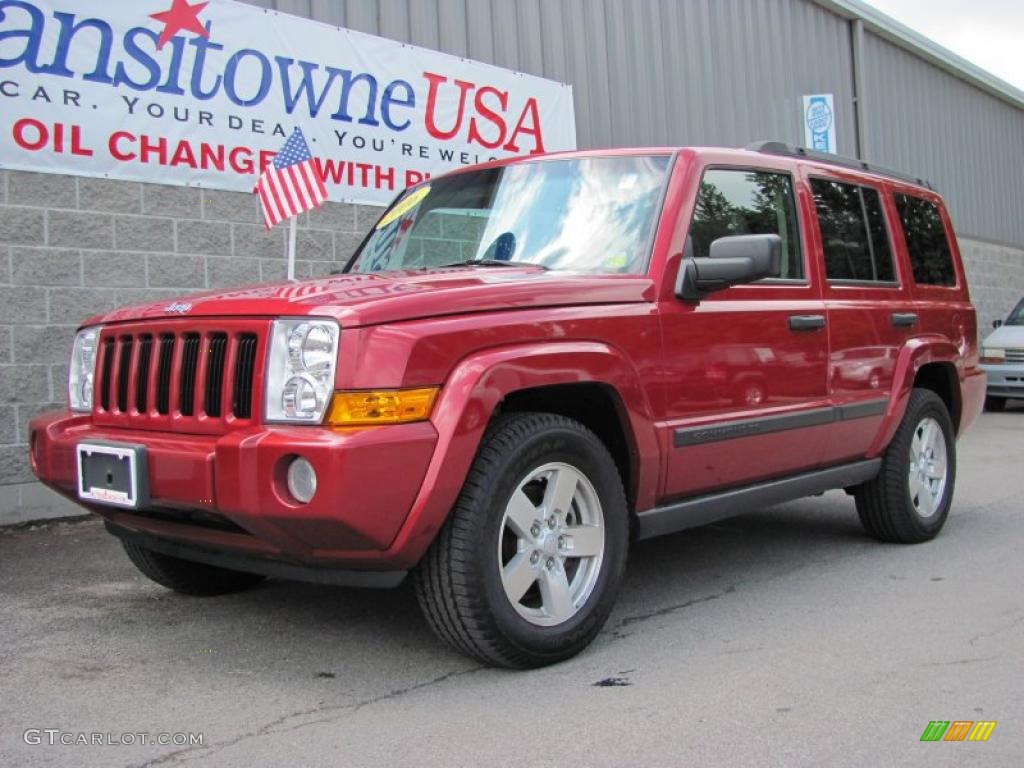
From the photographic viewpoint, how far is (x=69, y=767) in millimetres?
2818

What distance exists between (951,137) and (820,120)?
5.60 m

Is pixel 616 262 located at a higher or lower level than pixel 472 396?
higher

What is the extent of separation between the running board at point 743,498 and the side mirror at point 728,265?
2.74 feet

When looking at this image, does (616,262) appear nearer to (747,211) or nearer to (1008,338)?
(747,211)

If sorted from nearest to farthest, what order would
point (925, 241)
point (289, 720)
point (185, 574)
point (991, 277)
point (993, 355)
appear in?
point (289, 720)
point (185, 574)
point (925, 241)
point (993, 355)
point (991, 277)

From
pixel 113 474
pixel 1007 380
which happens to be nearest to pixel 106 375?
pixel 113 474

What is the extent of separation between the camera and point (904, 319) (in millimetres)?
5402

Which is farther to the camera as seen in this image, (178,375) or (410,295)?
(178,375)

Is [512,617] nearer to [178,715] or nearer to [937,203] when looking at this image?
[178,715]

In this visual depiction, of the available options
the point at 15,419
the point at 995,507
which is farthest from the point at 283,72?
the point at 995,507

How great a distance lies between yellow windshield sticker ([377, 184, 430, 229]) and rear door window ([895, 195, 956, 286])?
8.60 ft

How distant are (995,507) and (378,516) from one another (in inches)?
198

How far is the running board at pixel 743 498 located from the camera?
4035mm

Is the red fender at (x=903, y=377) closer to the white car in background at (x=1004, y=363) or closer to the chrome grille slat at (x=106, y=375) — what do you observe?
the chrome grille slat at (x=106, y=375)
